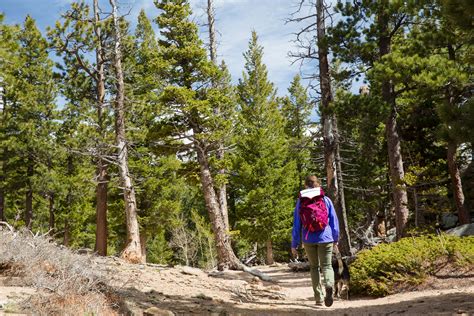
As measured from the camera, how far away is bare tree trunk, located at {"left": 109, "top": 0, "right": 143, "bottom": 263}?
45.5 ft

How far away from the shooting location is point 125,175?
48.0 feet

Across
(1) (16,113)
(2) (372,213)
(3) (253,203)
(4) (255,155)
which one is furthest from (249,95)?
(1) (16,113)

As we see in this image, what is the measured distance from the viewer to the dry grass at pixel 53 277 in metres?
4.38

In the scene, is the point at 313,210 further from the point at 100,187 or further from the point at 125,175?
the point at 100,187

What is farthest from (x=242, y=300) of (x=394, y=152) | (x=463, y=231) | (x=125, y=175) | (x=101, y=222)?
(x=101, y=222)

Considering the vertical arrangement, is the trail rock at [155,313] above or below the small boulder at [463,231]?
below

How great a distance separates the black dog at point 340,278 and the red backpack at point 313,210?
2.58 m

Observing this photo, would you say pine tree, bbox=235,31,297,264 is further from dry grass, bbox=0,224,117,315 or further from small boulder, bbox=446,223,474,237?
dry grass, bbox=0,224,117,315

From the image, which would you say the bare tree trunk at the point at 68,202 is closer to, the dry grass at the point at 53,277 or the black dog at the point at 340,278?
the dry grass at the point at 53,277

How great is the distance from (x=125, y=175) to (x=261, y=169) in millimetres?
14297

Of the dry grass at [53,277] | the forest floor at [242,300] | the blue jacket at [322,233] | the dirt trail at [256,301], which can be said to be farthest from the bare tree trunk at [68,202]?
the blue jacket at [322,233]

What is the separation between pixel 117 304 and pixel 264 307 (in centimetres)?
272

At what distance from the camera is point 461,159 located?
17984mm

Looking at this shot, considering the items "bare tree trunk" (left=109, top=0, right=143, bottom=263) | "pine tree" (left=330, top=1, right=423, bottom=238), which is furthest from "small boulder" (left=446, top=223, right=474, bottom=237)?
"bare tree trunk" (left=109, top=0, right=143, bottom=263)
